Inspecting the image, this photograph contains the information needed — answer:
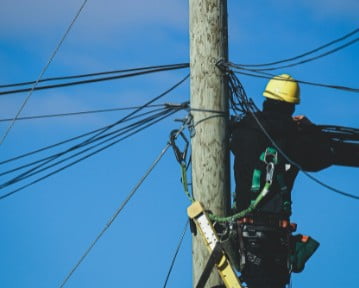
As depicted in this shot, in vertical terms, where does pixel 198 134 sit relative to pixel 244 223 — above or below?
above

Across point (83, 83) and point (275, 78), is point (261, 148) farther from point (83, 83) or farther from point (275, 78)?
point (83, 83)

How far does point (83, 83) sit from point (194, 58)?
208 cm

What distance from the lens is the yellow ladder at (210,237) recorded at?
26.7 ft

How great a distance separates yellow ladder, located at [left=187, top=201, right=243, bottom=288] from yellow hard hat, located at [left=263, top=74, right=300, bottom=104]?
164cm

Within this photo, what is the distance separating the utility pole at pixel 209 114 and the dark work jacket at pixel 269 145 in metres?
0.29

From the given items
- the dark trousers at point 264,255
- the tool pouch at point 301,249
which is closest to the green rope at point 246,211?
the dark trousers at point 264,255

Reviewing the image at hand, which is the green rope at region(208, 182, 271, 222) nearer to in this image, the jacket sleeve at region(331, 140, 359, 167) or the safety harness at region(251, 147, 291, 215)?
the safety harness at region(251, 147, 291, 215)

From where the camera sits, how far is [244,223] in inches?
329

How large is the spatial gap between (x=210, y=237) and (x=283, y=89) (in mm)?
1923

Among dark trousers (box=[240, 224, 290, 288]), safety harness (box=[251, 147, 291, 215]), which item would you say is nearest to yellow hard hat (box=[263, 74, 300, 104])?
safety harness (box=[251, 147, 291, 215])

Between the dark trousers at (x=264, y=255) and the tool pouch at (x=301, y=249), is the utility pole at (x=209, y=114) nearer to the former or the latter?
the dark trousers at (x=264, y=255)

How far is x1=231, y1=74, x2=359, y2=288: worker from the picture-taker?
8.39 meters

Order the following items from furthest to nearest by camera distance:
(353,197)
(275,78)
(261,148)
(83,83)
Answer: (83,83) < (275,78) < (261,148) < (353,197)

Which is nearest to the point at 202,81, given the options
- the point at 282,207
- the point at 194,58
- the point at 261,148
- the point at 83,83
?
the point at 194,58
